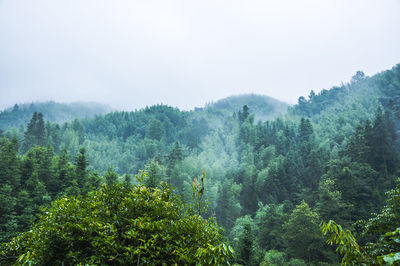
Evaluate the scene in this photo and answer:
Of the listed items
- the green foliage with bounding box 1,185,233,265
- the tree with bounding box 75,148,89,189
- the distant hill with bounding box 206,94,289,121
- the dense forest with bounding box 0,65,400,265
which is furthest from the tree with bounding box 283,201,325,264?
the distant hill with bounding box 206,94,289,121

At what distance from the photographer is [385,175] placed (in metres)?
40.1

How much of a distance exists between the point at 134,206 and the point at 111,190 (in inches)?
34.7

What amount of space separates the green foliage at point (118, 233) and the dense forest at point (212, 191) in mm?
28

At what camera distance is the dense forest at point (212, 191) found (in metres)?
5.17

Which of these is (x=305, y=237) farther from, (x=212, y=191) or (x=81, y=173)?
(x=212, y=191)

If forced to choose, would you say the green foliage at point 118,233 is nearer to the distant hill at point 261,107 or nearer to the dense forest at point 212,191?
the dense forest at point 212,191

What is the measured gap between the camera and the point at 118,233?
213 inches

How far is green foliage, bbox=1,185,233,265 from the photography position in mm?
4879

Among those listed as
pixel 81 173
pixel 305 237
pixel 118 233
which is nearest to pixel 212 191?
pixel 81 173

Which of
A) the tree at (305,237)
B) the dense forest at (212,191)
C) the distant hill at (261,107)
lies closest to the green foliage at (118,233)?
the dense forest at (212,191)

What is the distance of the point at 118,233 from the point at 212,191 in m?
61.8

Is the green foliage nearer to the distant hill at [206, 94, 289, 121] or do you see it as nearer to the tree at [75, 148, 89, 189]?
the tree at [75, 148, 89, 189]

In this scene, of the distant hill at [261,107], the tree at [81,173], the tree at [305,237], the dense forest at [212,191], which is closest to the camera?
the dense forest at [212,191]

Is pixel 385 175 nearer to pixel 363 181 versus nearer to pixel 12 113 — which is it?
pixel 363 181
